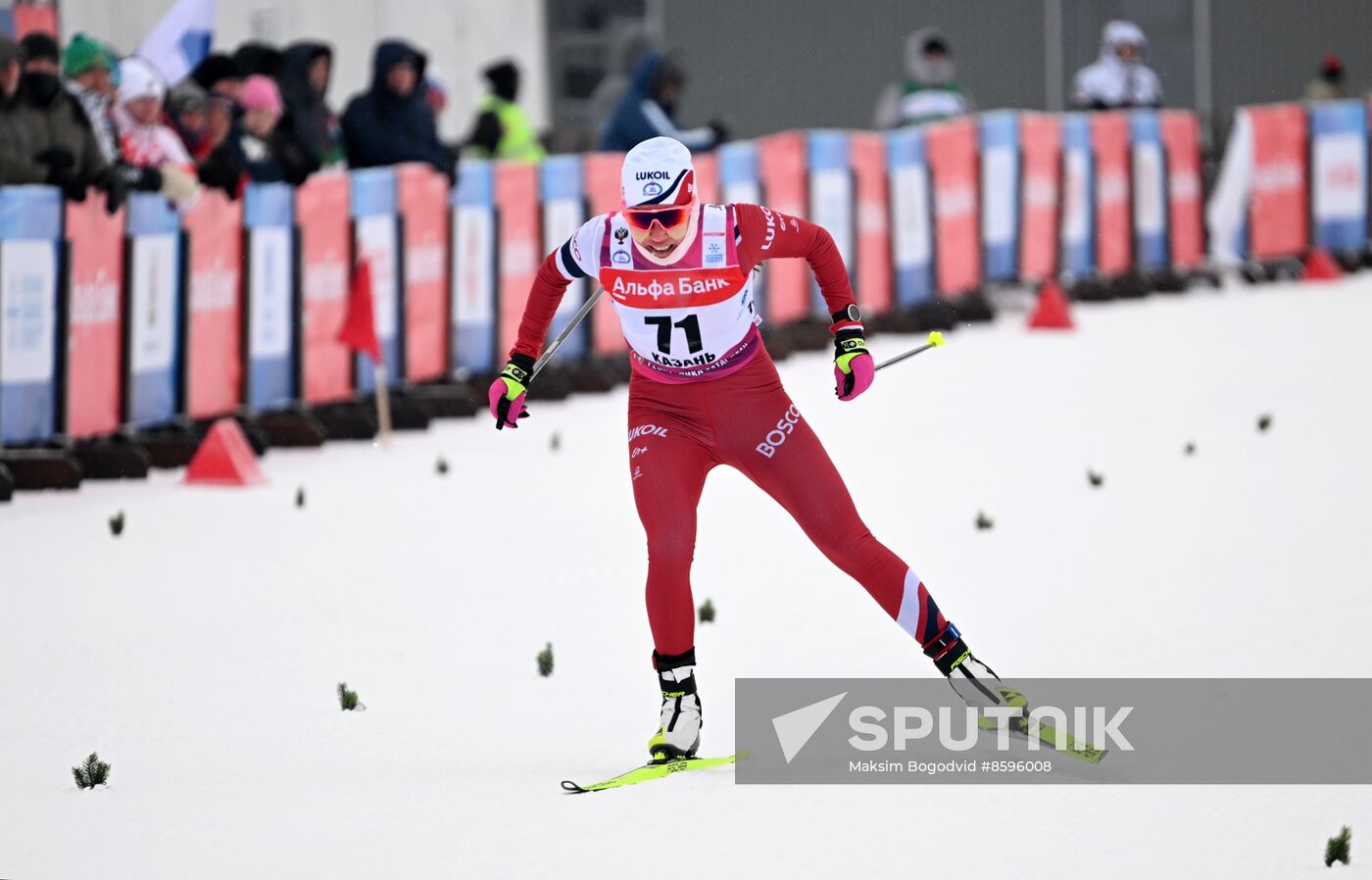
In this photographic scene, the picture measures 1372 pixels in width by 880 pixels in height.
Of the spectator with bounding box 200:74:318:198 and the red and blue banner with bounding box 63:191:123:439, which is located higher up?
the spectator with bounding box 200:74:318:198

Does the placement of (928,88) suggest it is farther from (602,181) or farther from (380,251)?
(380,251)

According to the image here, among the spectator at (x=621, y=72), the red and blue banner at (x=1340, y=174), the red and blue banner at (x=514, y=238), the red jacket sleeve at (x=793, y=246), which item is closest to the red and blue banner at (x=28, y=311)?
the red and blue banner at (x=514, y=238)

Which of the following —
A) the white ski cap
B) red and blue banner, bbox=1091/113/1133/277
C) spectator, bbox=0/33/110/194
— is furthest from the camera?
red and blue banner, bbox=1091/113/1133/277

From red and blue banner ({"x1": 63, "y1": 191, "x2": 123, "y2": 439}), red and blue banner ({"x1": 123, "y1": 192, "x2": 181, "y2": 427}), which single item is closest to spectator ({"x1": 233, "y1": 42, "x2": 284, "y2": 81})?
red and blue banner ({"x1": 123, "y1": 192, "x2": 181, "y2": 427})

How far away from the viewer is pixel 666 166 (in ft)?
20.5

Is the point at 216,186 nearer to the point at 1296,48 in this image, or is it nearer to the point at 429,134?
the point at 429,134

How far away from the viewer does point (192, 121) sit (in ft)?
42.7

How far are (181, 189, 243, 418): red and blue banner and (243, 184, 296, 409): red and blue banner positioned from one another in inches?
3.8

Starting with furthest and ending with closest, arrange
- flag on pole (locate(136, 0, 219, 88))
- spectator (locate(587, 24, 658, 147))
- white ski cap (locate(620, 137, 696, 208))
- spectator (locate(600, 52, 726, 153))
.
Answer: spectator (locate(587, 24, 658, 147))
spectator (locate(600, 52, 726, 153))
flag on pole (locate(136, 0, 219, 88))
white ski cap (locate(620, 137, 696, 208))

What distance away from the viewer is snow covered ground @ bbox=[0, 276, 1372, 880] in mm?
5414

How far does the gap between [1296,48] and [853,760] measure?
939 inches

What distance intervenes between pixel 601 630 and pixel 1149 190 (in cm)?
1382

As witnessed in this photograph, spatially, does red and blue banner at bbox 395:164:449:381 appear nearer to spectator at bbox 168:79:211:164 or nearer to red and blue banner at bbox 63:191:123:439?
spectator at bbox 168:79:211:164

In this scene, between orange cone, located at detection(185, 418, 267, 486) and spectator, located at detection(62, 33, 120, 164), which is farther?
spectator, located at detection(62, 33, 120, 164)
